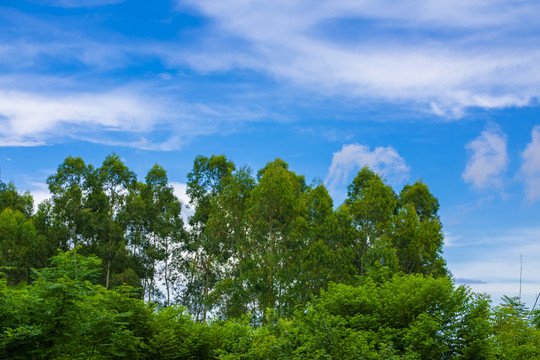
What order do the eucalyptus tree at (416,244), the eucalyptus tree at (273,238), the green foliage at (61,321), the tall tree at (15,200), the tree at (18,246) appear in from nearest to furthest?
1. the green foliage at (61,321)
2. the eucalyptus tree at (273,238)
3. the eucalyptus tree at (416,244)
4. the tree at (18,246)
5. the tall tree at (15,200)

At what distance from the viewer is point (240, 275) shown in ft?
78.4

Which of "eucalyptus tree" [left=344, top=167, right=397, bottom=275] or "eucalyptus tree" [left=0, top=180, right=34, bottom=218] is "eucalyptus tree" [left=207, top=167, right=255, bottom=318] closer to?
"eucalyptus tree" [left=344, top=167, right=397, bottom=275]

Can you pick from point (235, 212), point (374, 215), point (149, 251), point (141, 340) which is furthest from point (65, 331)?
point (149, 251)

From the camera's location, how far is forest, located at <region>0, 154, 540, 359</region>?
10.8m

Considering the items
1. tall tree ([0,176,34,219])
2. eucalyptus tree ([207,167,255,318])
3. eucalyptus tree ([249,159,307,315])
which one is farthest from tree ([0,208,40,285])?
eucalyptus tree ([249,159,307,315])

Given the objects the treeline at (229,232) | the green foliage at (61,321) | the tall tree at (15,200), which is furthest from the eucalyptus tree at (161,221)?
the green foliage at (61,321)

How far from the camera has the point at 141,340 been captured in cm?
1237

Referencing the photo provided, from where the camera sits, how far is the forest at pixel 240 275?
35.3ft

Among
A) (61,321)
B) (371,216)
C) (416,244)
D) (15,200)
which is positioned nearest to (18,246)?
(15,200)

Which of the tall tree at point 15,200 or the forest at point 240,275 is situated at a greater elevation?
the tall tree at point 15,200

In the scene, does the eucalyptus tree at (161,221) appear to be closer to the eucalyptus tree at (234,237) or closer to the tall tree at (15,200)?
the eucalyptus tree at (234,237)

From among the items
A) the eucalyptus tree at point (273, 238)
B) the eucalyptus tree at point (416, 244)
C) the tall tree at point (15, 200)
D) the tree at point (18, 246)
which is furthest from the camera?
the tall tree at point (15, 200)

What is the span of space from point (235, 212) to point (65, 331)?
60.2ft

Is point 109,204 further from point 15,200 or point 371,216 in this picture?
point 371,216
